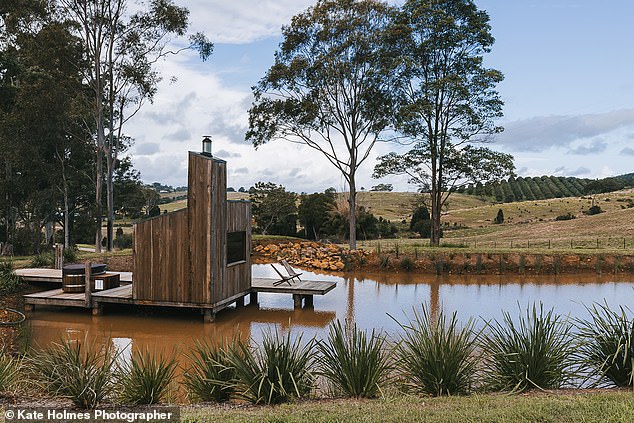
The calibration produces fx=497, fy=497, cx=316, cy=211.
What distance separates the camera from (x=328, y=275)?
16953mm

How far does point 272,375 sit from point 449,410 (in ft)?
5.30

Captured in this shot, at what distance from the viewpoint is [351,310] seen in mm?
10945

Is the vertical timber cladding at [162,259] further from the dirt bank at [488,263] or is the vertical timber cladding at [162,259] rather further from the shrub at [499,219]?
the shrub at [499,219]

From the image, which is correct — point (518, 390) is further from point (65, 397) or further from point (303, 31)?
point (303, 31)

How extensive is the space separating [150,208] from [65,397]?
141 feet

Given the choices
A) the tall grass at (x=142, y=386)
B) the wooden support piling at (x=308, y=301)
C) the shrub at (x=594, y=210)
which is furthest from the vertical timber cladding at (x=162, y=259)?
the shrub at (x=594, y=210)

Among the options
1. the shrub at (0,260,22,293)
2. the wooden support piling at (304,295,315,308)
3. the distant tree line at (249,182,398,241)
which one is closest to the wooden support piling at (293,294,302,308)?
the wooden support piling at (304,295,315,308)

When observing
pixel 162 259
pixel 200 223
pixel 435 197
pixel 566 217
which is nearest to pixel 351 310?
pixel 200 223

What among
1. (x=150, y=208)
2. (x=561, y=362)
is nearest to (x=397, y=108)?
(x=561, y=362)

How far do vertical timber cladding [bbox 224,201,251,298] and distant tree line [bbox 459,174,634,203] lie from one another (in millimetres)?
49065

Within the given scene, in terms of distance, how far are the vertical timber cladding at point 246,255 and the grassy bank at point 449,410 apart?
255 inches

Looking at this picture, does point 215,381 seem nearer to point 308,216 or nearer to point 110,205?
point 110,205

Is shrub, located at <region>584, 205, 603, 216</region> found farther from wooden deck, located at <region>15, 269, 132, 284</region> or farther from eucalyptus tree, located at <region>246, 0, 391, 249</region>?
wooden deck, located at <region>15, 269, 132, 284</region>

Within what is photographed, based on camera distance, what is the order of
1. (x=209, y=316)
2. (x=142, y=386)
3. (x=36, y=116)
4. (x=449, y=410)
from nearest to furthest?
1. (x=449, y=410)
2. (x=142, y=386)
3. (x=209, y=316)
4. (x=36, y=116)
